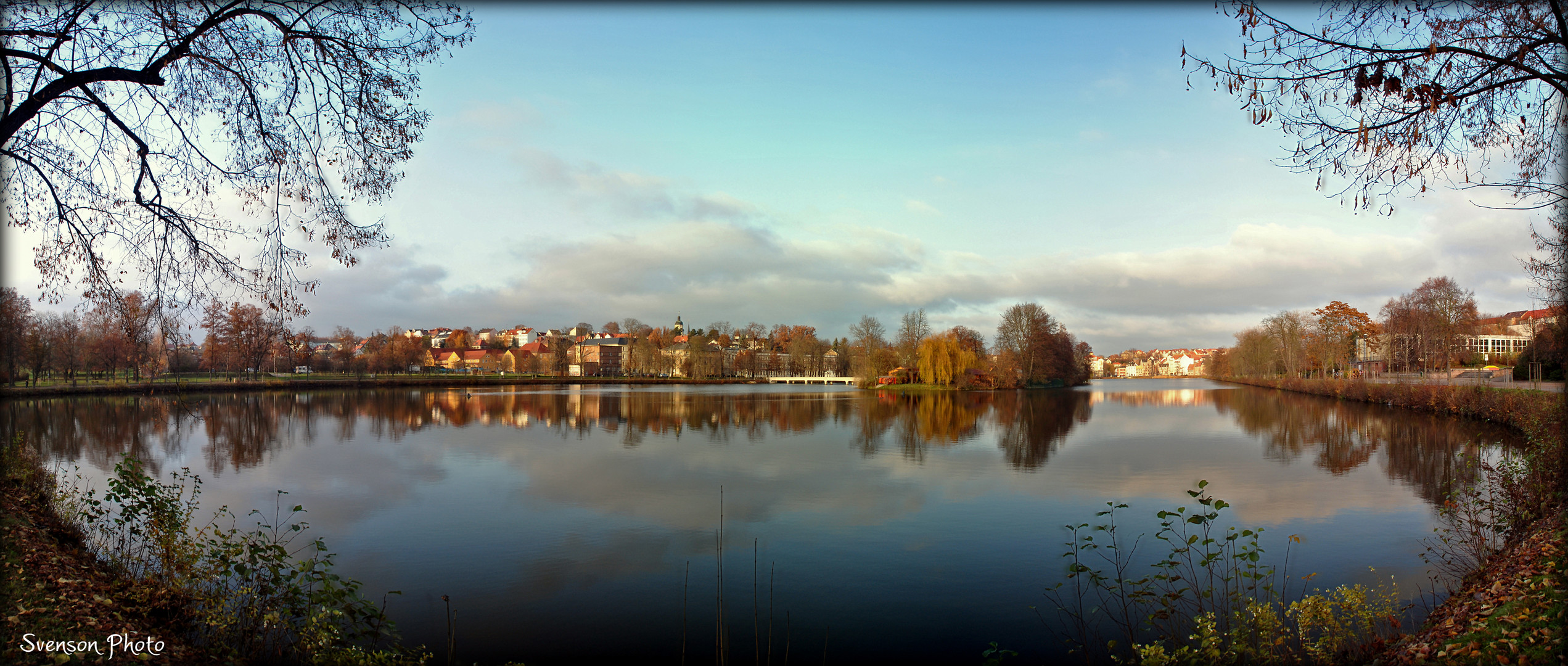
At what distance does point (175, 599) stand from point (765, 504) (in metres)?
7.52

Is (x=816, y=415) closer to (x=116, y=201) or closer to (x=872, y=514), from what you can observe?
(x=872, y=514)

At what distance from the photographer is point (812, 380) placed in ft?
286

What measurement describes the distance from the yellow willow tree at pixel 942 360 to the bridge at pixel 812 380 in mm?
14430

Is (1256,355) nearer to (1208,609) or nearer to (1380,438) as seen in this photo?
(1380,438)

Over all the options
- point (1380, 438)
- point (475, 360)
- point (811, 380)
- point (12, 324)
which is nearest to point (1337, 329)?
point (1380, 438)

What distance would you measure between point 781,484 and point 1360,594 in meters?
9.43

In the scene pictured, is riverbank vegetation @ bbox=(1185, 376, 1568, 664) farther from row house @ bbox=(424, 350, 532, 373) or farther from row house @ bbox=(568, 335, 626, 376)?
row house @ bbox=(568, 335, 626, 376)

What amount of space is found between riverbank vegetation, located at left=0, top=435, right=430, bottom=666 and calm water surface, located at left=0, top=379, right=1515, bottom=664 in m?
0.93

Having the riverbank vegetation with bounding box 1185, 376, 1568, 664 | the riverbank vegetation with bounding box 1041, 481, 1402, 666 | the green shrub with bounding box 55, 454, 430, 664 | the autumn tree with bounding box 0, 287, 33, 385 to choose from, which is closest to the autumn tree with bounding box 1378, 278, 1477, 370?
the riverbank vegetation with bounding box 1185, 376, 1568, 664

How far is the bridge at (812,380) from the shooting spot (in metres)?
79.1

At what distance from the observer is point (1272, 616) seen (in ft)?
16.3

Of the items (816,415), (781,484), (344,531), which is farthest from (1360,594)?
(816,415)

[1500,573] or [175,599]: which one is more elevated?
[1500,573]

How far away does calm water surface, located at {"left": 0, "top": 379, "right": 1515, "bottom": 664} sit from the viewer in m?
6.50
